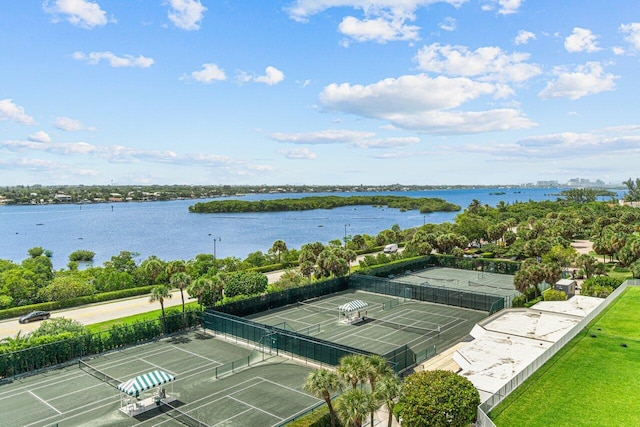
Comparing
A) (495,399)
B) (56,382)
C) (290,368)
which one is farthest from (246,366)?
(495,399)

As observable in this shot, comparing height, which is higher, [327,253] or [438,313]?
[327,253]

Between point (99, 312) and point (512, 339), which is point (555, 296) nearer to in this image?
point (512, 339)

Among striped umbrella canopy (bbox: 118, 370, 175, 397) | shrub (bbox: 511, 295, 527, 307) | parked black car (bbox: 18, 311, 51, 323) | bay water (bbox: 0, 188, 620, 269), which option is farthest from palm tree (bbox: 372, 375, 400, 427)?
bay water (bbox: 0, 188, 620, 269)

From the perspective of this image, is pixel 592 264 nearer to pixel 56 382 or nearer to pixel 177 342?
pixel 177 342

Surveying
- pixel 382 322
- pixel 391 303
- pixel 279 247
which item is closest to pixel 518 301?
pixel 391 303

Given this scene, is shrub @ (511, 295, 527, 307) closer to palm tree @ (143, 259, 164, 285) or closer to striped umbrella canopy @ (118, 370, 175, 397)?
striped umbrella canopy @ (118, 370, 175, 397)
